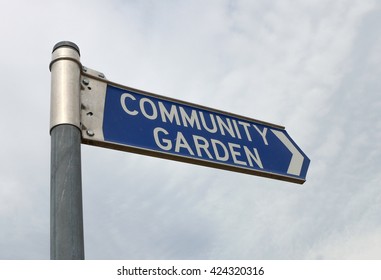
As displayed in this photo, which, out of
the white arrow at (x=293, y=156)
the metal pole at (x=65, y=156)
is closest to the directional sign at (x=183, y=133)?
the white arrow at (x=293, y=156)

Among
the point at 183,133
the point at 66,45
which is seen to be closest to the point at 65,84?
the point at 66,45

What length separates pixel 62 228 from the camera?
7.36ft

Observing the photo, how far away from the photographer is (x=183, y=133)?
3104mm

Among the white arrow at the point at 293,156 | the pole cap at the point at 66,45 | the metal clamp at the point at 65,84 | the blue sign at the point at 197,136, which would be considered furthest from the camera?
the white arrow at the point at 293,156

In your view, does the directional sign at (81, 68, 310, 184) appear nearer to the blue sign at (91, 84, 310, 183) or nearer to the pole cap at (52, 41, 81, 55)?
the blue sign at (91, 84, 310, 183)

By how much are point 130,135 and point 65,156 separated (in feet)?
1.85

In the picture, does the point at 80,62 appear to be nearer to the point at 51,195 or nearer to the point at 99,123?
the point at 99,123

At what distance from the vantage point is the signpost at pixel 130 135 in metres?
2.31

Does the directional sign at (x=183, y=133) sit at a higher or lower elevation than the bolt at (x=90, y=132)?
higher

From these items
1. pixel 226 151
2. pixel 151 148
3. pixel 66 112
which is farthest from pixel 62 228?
pixel 226 151

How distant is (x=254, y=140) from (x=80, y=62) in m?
1.17

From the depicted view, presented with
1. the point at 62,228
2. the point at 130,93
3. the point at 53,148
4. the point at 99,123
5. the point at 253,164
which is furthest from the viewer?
the point at 253,164

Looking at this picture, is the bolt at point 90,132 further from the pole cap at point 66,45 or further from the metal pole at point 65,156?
the pole cap at point 66,45

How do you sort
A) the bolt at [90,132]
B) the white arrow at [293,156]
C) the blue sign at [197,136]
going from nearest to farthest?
1. the bolt at [90,132]
2. the blue sign at [197,136]
3. the white arrow at [293,156]
